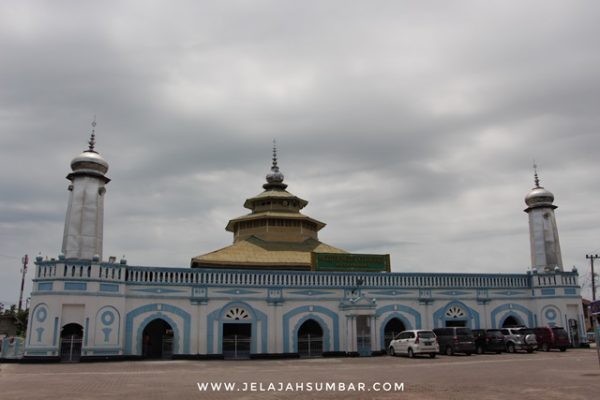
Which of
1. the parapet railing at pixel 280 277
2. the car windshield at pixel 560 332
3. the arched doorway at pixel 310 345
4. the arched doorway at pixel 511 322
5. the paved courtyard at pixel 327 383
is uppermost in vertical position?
the parapet railing at pixel 280 277

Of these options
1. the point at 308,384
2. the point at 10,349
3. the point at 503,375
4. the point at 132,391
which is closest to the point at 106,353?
the point at 10,349

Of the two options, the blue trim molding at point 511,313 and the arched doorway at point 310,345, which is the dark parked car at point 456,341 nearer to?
the blue trim molding at point 511,313

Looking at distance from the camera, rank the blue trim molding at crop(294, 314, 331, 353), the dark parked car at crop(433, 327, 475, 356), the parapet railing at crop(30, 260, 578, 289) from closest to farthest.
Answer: the parapet railing at crop(30, 260, 578, 289)
the dark parked car at crop(433, 327, 475, 356)
the blue trim molding at crop(294, 314, 331, 353)

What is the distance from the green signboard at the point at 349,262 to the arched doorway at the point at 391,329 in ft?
10.8

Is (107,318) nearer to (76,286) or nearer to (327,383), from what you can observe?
(76,286)

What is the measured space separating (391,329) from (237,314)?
999 centimetres

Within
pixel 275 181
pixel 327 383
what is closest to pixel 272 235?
pixel 275 181

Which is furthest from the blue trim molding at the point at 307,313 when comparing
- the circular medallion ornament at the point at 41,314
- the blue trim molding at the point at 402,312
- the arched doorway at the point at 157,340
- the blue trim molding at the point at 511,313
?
the circular medallion ornament at the point at 41,314

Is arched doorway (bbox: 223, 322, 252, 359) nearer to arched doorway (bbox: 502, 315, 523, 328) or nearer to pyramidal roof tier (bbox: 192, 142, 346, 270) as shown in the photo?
pyramidal roof tier (bbox: 192, 142, 346, 270)

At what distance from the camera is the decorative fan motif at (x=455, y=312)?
33500 mm

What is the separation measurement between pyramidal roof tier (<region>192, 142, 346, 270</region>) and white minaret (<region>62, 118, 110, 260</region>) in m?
6.54

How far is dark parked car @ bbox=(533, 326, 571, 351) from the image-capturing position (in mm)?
30703

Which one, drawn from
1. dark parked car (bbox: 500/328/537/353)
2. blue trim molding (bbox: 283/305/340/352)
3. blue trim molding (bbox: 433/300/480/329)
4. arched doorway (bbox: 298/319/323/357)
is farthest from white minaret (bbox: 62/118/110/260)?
dark parked car (bbox: 500/328/537/353)

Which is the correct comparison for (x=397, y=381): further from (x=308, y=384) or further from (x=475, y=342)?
(x=475, y=342)
